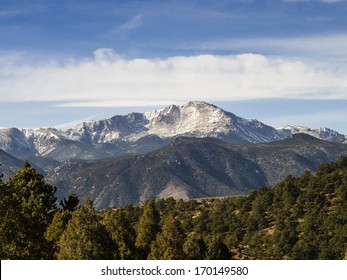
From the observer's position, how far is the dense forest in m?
46.2

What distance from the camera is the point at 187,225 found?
139 m

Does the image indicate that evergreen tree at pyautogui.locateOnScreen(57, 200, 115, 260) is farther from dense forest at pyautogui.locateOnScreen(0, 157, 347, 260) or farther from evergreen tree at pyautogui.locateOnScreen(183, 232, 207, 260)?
evergreen tree at pyautogui.locateOnScreen(183, 232, 207, 260)

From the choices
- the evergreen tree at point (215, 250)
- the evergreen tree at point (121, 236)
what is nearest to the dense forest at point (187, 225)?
the evergreen tree at point (121, 236)

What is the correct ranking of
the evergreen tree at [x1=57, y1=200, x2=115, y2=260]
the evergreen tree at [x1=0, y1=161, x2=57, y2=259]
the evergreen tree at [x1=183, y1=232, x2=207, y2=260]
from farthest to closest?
the evergreen tree at [x1=183, y1=232, x2=207, y2=260] → the evergreen tree at [x1=0, y1=161, x2=57, y2=259] → the evergreen tree at [x1=57, y1=200, x2=115, y2=260]

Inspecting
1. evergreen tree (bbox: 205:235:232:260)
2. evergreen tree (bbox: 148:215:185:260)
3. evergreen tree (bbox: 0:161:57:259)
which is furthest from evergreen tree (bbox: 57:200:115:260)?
evergreen tree (bbox: 205:235:232:260)

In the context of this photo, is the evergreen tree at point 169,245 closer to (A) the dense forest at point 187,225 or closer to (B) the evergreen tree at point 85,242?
(A) the dense forest at point 187,225

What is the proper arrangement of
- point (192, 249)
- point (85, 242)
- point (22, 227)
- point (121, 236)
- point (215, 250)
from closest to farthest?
point (85, 242) < point (22, 227) < point (192, 249) < point (121, 236) < point (215, 250)

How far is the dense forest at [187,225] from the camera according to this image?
152 ft

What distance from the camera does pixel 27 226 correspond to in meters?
52.0

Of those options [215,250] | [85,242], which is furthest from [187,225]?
[85,242]

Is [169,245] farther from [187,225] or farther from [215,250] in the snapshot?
[187,225]

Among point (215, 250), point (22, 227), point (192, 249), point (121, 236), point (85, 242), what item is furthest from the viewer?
point (215, 250)

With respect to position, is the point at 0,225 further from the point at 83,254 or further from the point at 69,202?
the point at 69,202
